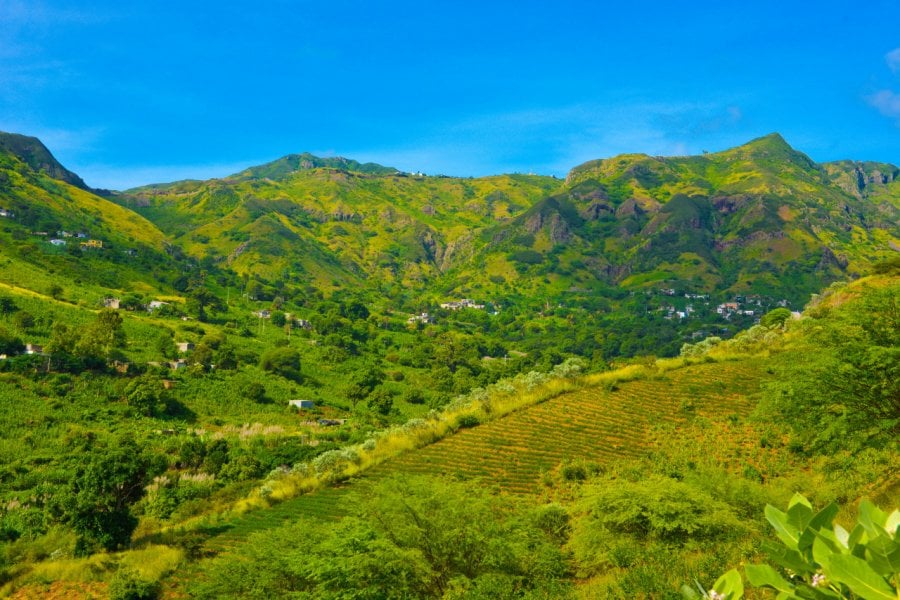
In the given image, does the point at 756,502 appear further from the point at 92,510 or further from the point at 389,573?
the point at 92,510

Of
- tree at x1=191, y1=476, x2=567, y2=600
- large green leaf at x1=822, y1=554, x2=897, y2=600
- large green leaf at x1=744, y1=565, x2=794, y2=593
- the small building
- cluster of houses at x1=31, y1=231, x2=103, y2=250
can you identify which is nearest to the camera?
large green leaf at x1=822, y1=554, x2=897, y2=600

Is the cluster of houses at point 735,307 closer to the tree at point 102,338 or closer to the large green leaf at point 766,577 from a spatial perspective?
the tree at point 102,338

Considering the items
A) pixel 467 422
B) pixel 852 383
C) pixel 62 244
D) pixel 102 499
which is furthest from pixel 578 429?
pixel 62 244

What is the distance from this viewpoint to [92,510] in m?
27.2

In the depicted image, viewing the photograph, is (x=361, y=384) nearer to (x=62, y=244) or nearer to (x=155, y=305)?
(x=155, y=305)

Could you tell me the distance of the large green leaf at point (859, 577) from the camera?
5.07ft

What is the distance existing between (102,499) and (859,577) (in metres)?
33.9

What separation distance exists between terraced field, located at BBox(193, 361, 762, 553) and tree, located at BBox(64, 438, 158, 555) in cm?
583

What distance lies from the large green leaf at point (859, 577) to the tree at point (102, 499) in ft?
108

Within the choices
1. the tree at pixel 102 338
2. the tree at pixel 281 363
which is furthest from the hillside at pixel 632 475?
the tree at pixel 281 363

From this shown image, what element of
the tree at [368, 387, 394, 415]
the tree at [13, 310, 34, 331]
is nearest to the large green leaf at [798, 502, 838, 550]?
the tree at [368, 387, 394, 415]

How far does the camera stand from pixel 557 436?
106ft

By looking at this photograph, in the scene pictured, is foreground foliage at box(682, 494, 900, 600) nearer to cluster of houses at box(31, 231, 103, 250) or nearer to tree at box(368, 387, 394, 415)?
tree at box(368, 387, 394, 415)

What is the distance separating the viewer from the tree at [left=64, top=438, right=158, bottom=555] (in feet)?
87.7
